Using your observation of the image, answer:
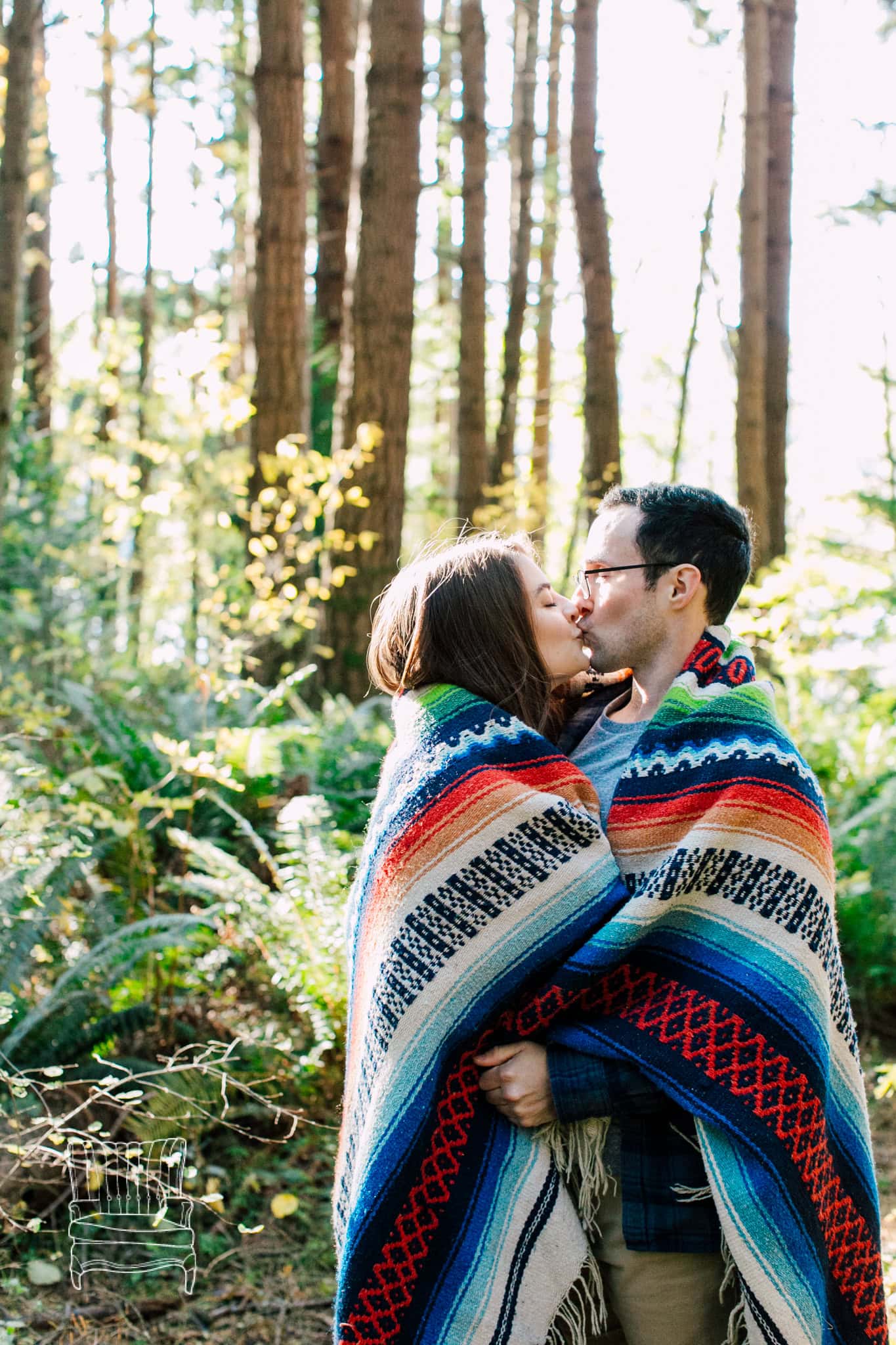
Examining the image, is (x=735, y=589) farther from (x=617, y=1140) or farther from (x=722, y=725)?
(x=617, y=1140)

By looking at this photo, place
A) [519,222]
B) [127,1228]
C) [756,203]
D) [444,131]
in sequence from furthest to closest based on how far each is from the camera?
[444,131], [519,222], [756,203], [127,1228]

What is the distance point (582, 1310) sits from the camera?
1964 millimetres

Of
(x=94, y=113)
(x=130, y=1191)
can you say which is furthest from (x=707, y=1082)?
(x=94, y=113)

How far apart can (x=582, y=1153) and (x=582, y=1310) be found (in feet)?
0.88

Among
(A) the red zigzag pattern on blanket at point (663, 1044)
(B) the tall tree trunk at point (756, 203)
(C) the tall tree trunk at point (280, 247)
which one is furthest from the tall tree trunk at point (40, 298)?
(A) the red zigzag pattern on blanket at point (663, 1044)

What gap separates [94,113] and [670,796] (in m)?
16.6

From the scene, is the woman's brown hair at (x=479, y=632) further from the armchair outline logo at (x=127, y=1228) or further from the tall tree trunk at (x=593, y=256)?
the tall tree trunk at (x=593, y=256)

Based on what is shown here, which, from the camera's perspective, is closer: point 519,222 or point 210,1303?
point 210,1303

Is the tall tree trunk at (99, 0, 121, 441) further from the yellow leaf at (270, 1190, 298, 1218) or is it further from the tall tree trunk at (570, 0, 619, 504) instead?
the yellow leaf at (270, 1190, 298, 1218)

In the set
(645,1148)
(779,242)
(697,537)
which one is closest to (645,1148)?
(645,1148)

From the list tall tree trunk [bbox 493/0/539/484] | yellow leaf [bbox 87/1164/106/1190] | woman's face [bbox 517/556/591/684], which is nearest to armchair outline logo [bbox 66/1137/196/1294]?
yellow leaf [bbox 87/1164/106/1190]

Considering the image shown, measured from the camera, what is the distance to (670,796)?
2.05 m

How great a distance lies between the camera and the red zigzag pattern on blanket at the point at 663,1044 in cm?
190

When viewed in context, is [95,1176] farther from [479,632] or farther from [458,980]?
[479,632]
